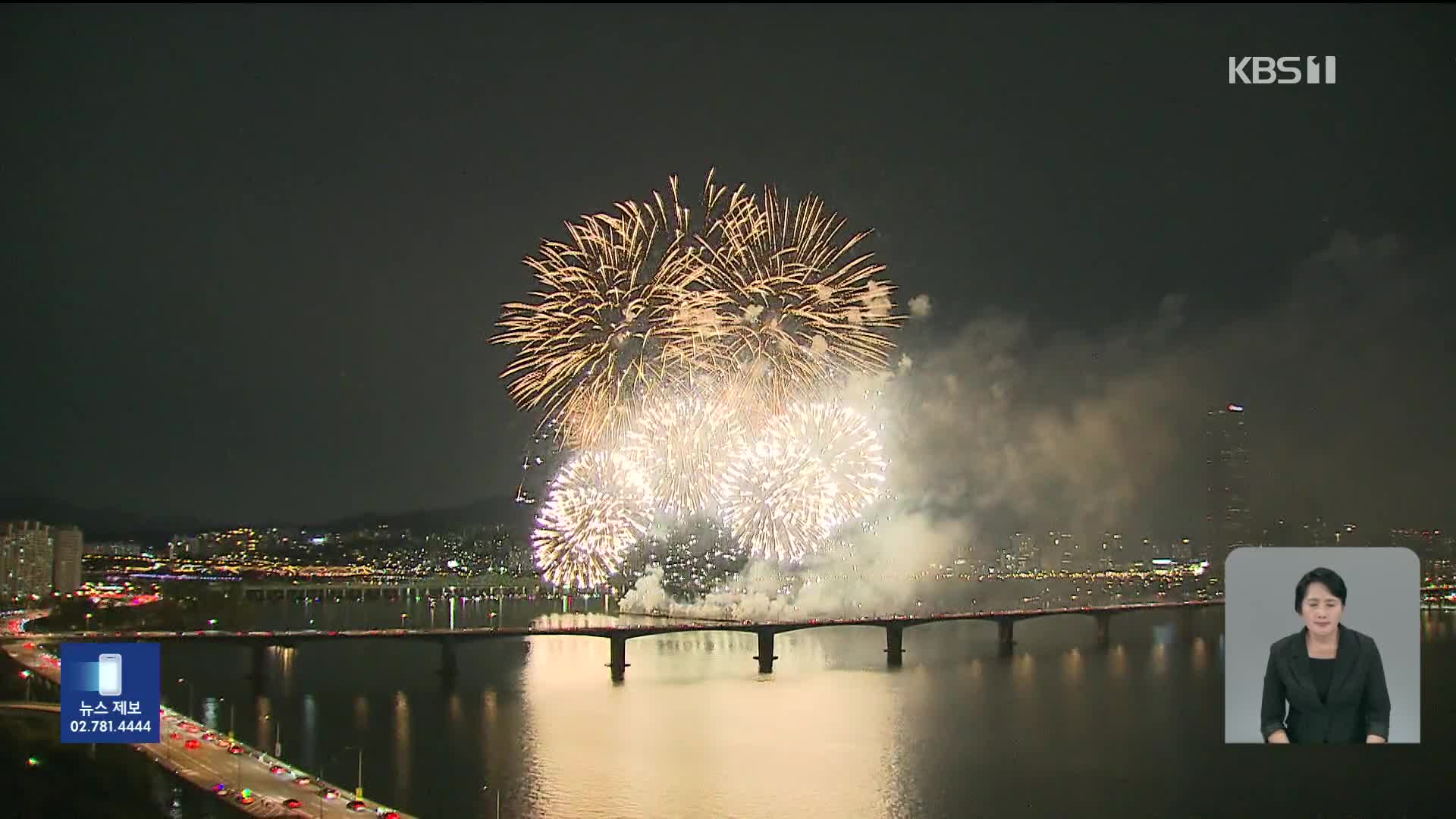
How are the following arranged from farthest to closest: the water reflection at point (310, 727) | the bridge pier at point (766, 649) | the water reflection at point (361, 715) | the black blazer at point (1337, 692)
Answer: the bridge pier at point (766, 649) < the water reflection at point (361, 715) < the water reflection at point (310, 727) < the black blazer at point (1337, 692)

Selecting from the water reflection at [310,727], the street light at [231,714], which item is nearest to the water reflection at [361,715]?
the water reflection at [310,727]

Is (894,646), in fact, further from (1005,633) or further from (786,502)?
(786,502)

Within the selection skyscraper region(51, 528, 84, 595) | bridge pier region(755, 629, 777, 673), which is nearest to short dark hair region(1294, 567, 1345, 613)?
bridge pier region(755, 629, 777, 673)

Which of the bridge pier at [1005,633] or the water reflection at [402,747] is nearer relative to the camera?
the water reflection at [402,747]

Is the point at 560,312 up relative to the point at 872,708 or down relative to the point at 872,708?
up

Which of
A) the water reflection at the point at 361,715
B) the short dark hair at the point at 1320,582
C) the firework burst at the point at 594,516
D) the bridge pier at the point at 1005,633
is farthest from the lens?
the bridge pier at the point at 1005,633

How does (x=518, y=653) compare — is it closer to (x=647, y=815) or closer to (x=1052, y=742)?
(x=1052, y=742)

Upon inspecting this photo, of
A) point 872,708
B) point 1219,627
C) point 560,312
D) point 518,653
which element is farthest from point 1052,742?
point 1219,627

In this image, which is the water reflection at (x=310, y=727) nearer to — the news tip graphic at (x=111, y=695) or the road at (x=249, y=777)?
the road at (x=249, y=777)
